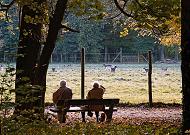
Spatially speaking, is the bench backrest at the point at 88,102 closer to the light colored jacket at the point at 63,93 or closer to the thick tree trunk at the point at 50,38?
the thick tree trunk at the point at 50,38

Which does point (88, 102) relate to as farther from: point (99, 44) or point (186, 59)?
point (99, 44)

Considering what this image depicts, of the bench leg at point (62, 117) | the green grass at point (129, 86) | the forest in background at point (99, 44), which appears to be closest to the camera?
the bench leg at point (62, 117)

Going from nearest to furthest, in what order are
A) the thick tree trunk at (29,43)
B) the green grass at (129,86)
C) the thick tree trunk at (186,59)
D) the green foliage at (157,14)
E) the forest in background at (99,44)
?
the thick tree trunk at (186,59)
the green foliage at (157,14)
the thick tree trunk at (29,43)
the green grass at (129,86)
the forest in background at (99,44)

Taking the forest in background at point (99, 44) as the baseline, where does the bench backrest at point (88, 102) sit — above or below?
below

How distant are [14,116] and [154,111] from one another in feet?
44.0

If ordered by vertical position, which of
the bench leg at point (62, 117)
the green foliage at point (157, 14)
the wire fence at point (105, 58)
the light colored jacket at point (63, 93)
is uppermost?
the green foliage at point (157, 14)

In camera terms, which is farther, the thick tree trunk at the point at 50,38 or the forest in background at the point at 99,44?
the forest in background at the point at 99,44

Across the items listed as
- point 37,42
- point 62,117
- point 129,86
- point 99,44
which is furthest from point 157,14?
point 99,44

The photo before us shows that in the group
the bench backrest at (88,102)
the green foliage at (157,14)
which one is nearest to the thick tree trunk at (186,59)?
the green foliage at (157,14)

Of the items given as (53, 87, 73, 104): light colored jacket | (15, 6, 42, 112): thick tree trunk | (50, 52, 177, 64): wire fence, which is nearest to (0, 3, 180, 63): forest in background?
(50, 52, 177, 64): wire fence

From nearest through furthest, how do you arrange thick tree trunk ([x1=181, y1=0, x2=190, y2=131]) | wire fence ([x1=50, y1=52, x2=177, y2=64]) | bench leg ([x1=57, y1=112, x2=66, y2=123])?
A: thick tree trunk ([x1=181, y1=0, x2=190, y2=131]), bench leg ([x1=57, y1=112, x2=66, y2=123]), wire fence ([x1=50, y1=52, x2=177, y2=64])

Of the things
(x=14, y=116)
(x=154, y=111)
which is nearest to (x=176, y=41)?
(x=154, y=111)

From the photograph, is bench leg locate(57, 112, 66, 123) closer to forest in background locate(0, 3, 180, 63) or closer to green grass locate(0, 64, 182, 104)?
green grass locate(0, 64, 182, 104)

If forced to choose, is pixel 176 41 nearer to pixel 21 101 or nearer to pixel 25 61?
pixel 25 61
